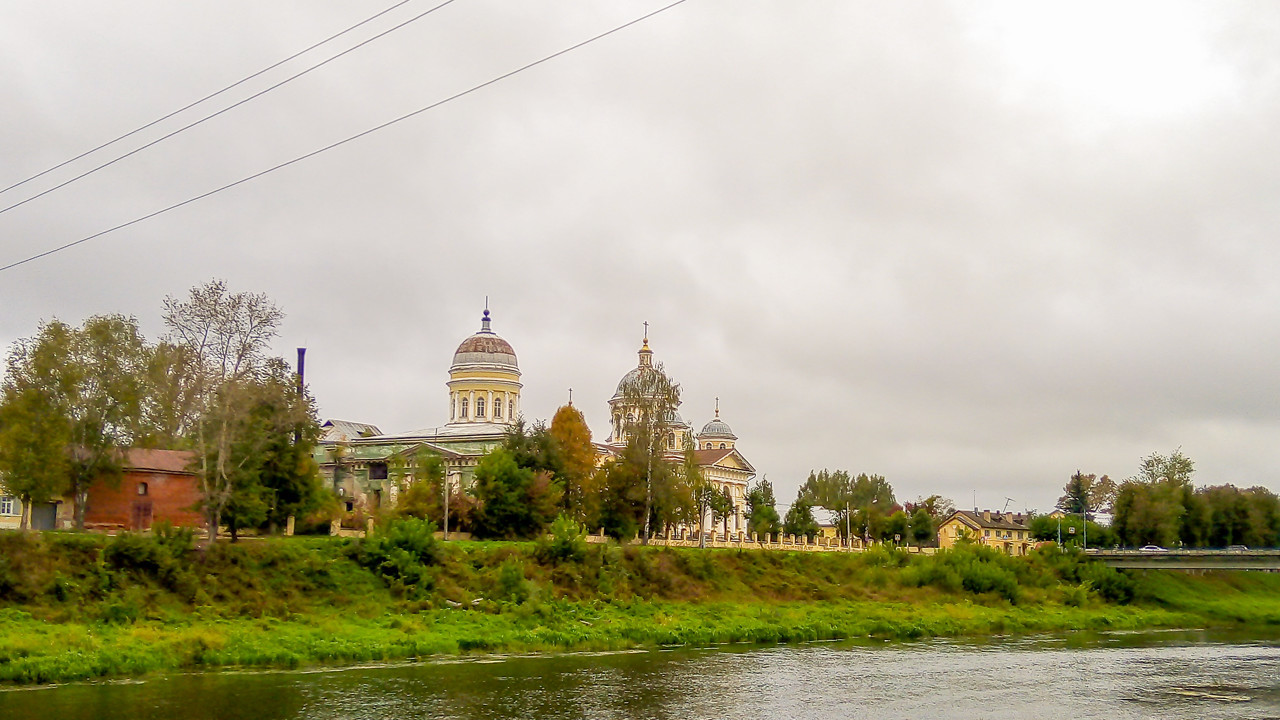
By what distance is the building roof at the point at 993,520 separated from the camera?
149 m

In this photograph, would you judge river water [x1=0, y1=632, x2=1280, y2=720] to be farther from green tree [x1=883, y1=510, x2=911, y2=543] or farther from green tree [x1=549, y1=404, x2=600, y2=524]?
green tree [x1=883, y1=510, x2=911, y2=543]

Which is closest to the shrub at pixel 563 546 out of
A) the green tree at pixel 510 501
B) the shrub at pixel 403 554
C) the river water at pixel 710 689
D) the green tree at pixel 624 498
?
the shrub at pixel 403 554

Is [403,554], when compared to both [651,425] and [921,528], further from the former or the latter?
[921,528]

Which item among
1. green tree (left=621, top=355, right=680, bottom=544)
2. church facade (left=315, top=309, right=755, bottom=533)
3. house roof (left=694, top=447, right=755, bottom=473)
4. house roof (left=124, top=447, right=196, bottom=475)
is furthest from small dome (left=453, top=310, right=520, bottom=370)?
house roof (left=124, top=447, right=196, bottom=475)

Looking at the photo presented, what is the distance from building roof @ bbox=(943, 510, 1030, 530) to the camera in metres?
149

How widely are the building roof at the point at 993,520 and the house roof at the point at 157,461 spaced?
10401cm

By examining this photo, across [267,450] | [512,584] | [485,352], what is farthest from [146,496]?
[485,352]

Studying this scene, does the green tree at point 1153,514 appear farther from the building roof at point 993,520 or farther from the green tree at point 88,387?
the green tree at point 88,387

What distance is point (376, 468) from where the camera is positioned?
101938mm

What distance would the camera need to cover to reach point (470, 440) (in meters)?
105

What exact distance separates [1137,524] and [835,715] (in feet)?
270

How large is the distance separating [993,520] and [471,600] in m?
113

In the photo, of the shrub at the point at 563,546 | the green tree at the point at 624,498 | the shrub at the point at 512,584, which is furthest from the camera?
the green tree at the point at 624,498

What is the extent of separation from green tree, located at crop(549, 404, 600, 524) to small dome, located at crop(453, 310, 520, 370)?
28.4 meters
